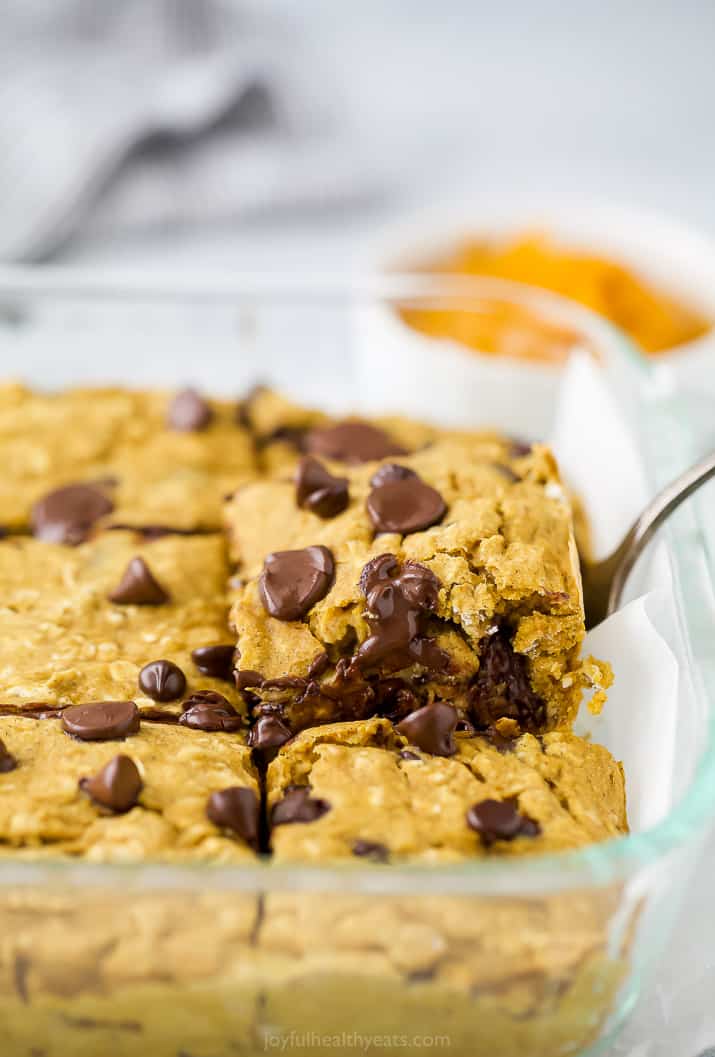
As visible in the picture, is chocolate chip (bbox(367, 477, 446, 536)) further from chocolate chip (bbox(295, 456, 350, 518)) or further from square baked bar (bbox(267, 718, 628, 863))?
square baked bar (bbox(267, 718, 628, 863))

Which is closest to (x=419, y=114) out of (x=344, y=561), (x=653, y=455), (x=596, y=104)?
(x=596, y=104)

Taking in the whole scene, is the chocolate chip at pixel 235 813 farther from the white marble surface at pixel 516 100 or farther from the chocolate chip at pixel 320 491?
the white marble surface at pixel 516 100

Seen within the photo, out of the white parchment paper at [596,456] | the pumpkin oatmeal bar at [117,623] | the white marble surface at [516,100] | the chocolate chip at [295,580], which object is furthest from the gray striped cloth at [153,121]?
the chocolate chip at [295,580]

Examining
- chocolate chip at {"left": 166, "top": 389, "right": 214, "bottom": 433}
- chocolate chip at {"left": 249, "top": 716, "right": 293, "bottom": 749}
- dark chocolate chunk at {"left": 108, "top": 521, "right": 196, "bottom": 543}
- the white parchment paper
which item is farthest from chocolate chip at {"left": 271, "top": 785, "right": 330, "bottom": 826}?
chocolate chip at {"left": 166, "top": 389, "right": 214, "bottom": 433}

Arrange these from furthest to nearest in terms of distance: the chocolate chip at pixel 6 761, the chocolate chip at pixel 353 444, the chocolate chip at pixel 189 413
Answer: the chocolate chip at pixel 189 413 < the chocolate chip at pixel 353 444 < the chocolate chip at pixel 6 761

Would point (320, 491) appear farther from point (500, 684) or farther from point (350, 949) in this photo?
point (350, 949)

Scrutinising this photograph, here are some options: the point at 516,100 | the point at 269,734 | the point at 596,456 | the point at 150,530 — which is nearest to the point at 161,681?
the point at 269,734
